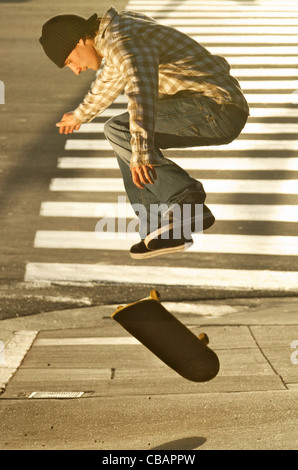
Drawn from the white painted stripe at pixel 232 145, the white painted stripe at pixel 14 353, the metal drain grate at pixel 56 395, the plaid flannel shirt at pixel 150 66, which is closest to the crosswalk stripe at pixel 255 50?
the white painted stripe at pixel 232 145

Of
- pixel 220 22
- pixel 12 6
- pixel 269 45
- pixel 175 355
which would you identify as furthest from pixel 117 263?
pixel 12 6

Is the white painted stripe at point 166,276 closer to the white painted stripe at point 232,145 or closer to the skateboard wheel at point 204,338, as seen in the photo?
the white painted stripe at point 232,145

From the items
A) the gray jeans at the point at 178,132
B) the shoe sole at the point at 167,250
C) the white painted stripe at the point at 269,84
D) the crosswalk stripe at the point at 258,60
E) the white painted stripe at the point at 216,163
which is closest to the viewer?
the gray jeans at the point at 178,132

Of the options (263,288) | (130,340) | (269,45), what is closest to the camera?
Answer: (130,340)

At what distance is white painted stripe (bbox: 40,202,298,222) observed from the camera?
13375 millimetres

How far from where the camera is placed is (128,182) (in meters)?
4.71

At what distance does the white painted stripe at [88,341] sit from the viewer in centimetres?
1043

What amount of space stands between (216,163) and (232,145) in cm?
56

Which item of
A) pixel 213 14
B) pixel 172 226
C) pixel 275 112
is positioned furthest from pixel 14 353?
pixel 213 14

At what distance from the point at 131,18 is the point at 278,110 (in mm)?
10954

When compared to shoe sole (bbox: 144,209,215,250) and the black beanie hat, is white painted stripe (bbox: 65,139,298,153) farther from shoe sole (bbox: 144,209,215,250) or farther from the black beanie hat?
the black beanie hat

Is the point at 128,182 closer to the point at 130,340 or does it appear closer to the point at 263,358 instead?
the point at 263,358

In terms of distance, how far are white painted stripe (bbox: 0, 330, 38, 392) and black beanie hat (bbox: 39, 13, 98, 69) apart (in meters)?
5.36

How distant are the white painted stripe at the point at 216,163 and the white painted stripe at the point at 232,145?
19 centimetres
